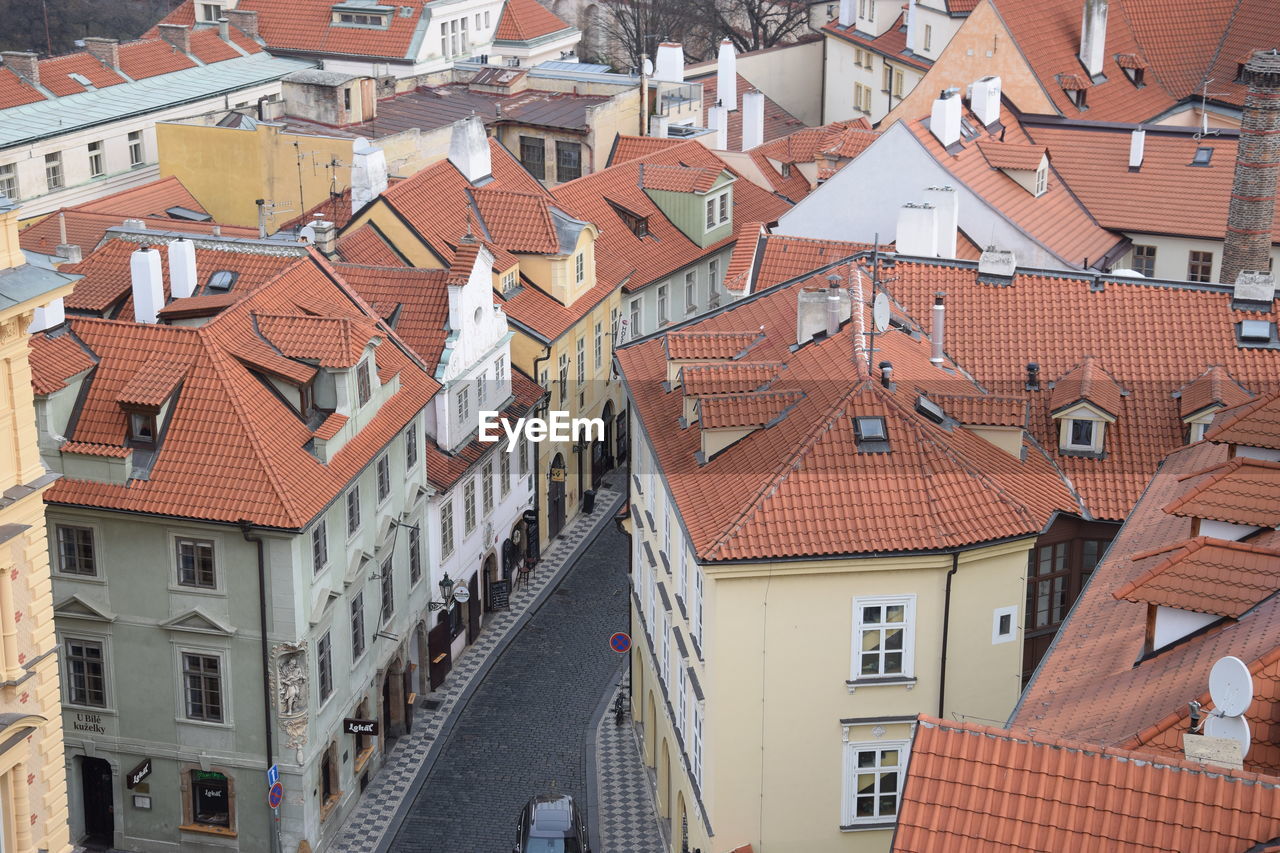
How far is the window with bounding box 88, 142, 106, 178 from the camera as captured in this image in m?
74.2

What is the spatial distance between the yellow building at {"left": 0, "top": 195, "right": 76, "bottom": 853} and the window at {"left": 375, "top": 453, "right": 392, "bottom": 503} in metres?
14.8

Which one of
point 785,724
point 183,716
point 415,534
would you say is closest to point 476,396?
point 415,534

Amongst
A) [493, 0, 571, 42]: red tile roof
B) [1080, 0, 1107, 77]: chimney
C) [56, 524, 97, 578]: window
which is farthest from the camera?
[493, 0, 571, 42]: red tile roof

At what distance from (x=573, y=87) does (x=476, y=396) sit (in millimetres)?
29107

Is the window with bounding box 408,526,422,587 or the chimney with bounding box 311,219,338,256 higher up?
the chimney with bounding box 311,219,338,256

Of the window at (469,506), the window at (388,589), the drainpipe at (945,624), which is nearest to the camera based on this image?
the drainpipe at (945,624)

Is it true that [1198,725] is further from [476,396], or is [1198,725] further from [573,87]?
[573,87]

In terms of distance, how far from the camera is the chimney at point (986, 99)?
5922cm

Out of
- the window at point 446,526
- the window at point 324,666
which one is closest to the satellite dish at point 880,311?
the window at point 324,666

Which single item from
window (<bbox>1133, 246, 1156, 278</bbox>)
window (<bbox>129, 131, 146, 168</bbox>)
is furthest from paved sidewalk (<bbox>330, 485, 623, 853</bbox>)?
window (<bbox>129, 131, 146, 168</bbox>)

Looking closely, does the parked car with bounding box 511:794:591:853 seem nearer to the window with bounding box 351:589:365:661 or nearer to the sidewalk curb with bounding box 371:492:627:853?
the sidewalk curb with bounding box 371:492:627:853

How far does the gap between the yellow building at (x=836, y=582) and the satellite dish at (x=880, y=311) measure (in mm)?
1894

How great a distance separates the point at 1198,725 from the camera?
72.7 feet

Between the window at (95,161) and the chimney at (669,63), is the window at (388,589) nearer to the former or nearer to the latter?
the window at (95,161)
